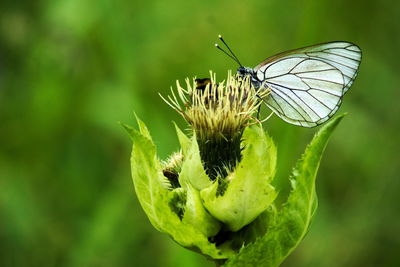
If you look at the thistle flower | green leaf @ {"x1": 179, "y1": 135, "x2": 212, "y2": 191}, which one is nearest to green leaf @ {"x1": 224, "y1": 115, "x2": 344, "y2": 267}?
the thistle flower

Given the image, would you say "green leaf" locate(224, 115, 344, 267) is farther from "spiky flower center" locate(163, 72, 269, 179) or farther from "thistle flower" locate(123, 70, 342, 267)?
"spiky flower center" locate(163, 72, 269, 179)

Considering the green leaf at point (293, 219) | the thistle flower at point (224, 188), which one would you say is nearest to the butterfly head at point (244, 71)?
the thistle flower at point (224, 188)

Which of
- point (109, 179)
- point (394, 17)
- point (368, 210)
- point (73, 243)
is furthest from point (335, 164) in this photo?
point (73, 243)

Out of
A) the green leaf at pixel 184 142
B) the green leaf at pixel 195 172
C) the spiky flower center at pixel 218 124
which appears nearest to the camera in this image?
the green leaf at pixel 195 172

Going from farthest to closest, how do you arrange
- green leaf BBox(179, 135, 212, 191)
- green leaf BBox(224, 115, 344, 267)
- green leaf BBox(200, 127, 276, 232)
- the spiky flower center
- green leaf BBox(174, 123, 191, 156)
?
green leaf BBox(174, 123, 191, 156) → the spiky flower center → green leaf BBox(179, 135, 212, 191) → green leaf BBox(200, 127, 276, 232) → green leaf BBox(224, 115, 344, 267)

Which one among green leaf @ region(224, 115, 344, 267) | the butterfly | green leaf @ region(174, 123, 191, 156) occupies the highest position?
the butterfly

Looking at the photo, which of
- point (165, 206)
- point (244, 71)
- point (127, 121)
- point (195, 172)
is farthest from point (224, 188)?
point (127, 121)

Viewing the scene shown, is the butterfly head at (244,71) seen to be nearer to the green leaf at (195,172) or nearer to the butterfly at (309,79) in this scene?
the butterfly at (309,79)
